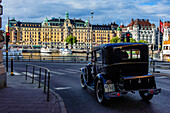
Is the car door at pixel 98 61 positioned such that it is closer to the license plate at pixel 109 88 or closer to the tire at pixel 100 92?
the tire at pixel 100 92

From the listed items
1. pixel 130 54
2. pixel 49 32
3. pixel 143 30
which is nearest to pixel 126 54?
pixel 130 54

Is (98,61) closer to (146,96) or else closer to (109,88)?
(109,88)

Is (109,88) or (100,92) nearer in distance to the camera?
(109,88)

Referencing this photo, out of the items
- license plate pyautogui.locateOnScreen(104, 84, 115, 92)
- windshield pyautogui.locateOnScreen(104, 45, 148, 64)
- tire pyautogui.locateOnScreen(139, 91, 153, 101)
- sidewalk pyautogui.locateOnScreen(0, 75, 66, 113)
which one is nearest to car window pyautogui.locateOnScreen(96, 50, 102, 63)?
windshield pyautogui.locateOnScreen(104, 45, 148, 64)

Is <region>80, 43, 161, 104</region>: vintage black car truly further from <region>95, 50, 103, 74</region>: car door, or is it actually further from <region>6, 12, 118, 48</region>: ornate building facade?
<region>6, 12, 118, 48</region>: ornate building facade

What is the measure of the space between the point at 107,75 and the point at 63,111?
2.04 m

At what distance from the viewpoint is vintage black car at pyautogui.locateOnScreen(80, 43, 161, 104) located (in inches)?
287

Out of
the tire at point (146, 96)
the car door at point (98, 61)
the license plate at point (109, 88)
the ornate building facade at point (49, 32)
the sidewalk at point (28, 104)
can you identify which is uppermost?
the ornate building facade at point (49, 32)

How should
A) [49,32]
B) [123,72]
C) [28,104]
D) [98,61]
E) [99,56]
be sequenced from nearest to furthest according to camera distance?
[28,104] → [123,72] → [99,56] → [98,61] → [49,32]

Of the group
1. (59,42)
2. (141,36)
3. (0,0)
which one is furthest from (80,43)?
(0,0)

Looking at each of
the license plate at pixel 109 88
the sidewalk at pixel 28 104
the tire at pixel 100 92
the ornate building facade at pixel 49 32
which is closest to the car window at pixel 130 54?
the license plate at pixel 109 88

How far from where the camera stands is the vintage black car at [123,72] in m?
7.29

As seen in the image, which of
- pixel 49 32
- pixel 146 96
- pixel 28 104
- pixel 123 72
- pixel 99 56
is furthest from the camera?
pixel 49 32

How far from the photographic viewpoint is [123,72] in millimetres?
7617
